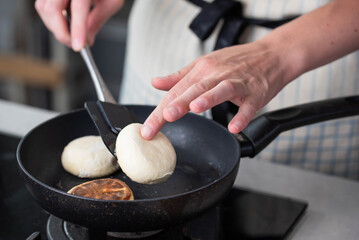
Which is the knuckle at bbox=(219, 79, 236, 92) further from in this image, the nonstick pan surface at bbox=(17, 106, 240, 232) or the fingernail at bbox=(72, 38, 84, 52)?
the fingernail at bbox=(72, 38, 84, 52)

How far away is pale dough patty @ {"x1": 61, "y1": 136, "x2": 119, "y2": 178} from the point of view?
73 centimetres

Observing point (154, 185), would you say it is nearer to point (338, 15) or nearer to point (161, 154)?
point (161, 154)

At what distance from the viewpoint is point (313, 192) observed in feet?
2.75

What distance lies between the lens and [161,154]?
0.65 meters

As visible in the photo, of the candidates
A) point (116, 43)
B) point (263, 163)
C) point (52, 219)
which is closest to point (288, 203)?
point (263, 163)

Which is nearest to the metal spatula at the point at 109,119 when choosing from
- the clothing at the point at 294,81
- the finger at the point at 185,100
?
the finger at the point at 185,100

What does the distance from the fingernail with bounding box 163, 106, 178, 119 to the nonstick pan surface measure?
0.10m

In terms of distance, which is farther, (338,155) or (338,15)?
(338,155)

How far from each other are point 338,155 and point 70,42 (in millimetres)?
638

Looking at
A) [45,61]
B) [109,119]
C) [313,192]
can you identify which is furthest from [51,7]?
[45,61]

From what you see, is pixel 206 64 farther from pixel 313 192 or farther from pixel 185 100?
pixel 313 192

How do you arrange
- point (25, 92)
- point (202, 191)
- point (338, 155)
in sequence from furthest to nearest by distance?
1. point (25, 92)
2. point (338, 155)
3. point (202, 191)

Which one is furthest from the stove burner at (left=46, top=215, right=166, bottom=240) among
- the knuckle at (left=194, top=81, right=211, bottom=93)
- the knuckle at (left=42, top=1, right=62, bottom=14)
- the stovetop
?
the knuckle at (left=42, top=1, right=62, bottom=14)

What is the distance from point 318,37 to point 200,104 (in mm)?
320
